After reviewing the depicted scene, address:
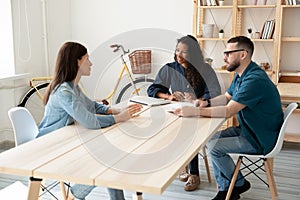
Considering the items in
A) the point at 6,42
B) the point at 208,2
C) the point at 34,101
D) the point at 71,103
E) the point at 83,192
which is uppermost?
the point at 208,2

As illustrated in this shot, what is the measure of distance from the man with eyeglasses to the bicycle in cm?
212

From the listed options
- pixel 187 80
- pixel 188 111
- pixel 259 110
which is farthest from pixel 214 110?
pixel 187 80

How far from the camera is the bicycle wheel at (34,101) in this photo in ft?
13.9

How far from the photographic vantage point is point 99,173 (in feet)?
5.42

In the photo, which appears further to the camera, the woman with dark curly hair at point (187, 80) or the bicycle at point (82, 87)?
the bicycle at point (82, 87)

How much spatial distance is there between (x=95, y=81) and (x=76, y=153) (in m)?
3.55

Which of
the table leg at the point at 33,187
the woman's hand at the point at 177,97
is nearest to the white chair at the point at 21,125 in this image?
the table leg at the point at 33,187

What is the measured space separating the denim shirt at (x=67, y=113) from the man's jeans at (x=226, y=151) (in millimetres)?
799

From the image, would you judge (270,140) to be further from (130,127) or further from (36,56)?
(36,56)

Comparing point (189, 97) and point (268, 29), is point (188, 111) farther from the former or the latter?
point (268, 29)

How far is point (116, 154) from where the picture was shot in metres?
1.90

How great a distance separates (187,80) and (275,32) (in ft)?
4.72

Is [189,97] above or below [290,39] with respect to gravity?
below

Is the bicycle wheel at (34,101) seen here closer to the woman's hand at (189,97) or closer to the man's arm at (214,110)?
the woman's hand at (189,97)
